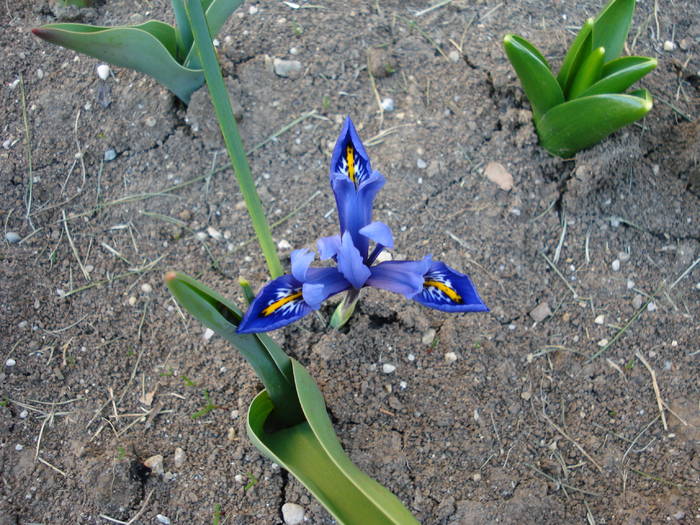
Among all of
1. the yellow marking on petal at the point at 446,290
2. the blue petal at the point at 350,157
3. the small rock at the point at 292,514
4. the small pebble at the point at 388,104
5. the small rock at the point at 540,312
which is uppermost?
the blue petal at the point at 350,157

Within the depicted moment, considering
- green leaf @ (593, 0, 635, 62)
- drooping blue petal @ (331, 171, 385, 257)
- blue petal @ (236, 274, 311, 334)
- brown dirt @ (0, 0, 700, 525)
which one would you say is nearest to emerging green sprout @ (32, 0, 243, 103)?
brown dirt @ (0, 0, 700, 525)

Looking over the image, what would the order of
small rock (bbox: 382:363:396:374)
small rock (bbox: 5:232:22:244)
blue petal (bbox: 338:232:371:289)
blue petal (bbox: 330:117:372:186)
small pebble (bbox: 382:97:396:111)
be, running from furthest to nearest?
small pebble (bbox: 382:97:396:111) < small rock (bbox: 5:232:22:244) < small rock (bbox: 382:363:396:374) < blue petal (bbox: 330:117:372:186) < blue petal (bbox: 338:232:371:289)

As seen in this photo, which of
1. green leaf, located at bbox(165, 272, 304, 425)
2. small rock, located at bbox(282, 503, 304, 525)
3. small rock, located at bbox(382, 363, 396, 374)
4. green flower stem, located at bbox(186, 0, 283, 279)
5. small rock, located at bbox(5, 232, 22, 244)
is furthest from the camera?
small rock, located at bbox(5, 232, 22, 244)

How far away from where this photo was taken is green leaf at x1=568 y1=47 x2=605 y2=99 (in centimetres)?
184

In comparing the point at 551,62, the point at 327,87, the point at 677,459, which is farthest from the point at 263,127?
the point at 677,459

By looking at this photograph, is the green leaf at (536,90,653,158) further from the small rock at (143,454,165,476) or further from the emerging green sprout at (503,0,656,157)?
the small rock at (143,454,165,476)

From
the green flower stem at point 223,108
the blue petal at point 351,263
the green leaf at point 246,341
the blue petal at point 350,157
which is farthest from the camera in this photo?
the blue petal at point 350,157

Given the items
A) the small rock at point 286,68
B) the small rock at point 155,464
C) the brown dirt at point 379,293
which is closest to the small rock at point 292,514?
the brown dirt at point 379,293

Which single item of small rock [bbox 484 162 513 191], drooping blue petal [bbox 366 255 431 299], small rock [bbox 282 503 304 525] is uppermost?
drooping blue petal [bbox 366 255 431 299]

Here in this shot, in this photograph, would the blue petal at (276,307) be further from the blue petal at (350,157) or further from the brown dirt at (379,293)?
the brown dirt at (379,293)

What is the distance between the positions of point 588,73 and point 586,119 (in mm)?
139

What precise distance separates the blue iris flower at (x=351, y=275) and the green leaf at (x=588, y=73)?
2.79 ft

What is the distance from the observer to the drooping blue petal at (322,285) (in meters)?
1.28

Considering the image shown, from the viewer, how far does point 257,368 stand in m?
1.37
